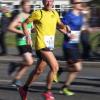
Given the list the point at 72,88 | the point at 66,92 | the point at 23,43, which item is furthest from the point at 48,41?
the point at 72,88

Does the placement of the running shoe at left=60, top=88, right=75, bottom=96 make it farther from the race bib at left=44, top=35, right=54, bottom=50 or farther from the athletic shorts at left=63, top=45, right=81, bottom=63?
the race bib at left=44, top=35, right=54, bottom=50

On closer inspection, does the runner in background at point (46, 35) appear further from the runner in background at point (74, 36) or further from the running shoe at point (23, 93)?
the runner in background at point (74, 36)

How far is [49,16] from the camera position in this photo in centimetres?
925

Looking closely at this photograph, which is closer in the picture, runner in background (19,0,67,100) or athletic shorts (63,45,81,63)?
runner in background (19,0,67,100)

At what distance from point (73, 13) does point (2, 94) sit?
189 cm

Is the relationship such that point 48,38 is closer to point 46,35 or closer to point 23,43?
point 46,35

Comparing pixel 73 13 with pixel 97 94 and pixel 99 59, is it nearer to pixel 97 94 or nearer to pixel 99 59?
pixel 97 94

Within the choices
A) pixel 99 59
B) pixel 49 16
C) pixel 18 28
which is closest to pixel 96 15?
pixel 99 59

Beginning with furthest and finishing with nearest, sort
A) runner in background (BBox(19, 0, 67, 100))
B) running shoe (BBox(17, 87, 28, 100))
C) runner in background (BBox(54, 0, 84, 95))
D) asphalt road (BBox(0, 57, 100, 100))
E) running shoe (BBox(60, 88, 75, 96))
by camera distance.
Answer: running shoe (BBox(60, 88, 75, 96)) < runner in background (BBox(54, 0, 84, 95)) < asphalt road (BBox(0, 57, 100, 100)) < running shoe (BBox(17, 87, 28, 100)) < runner in background (BBox(19, 0, 67, 100))

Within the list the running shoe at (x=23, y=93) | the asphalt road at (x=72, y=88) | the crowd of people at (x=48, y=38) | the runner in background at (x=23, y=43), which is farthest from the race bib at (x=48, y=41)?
the runner in background at (x=23, y=43)

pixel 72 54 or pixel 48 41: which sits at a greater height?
pixel 48 41

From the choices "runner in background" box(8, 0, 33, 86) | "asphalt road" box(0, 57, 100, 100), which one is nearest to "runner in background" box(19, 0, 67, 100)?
"asphalt road" box(0, 57, 100, 100)

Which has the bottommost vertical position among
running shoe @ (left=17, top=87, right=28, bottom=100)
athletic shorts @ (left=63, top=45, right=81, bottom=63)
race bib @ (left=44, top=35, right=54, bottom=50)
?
running shoe @ (left=17, top=87, right=28, bottom=100)

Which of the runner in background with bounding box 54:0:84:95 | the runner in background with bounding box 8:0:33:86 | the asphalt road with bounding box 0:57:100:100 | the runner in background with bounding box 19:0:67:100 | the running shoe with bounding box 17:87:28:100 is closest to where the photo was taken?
the runner in background with bounding box 19:0:67:100
